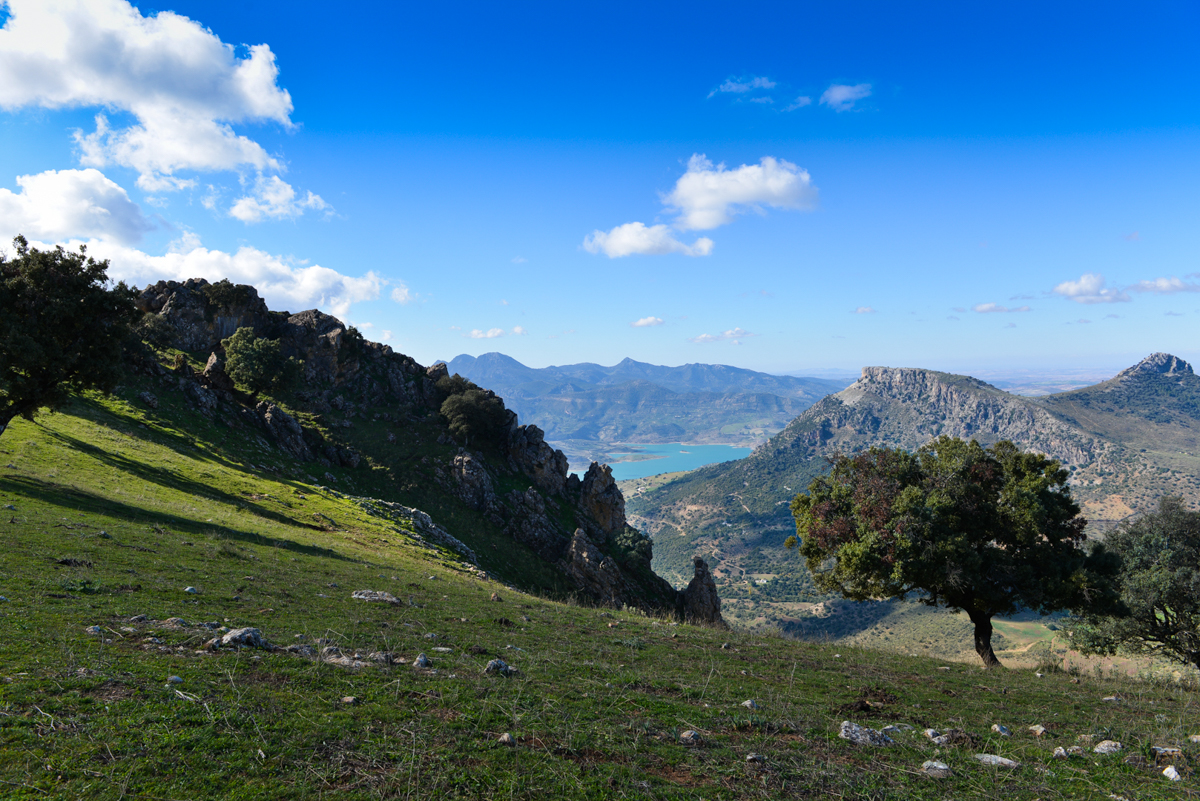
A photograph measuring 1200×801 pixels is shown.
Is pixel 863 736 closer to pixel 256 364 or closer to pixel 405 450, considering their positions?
pixel 405 450

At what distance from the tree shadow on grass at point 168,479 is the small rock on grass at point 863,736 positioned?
30.4 meters

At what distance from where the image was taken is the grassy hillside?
5477 millimetres

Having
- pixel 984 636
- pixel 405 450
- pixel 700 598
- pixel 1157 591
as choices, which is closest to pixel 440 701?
pixel 984 636

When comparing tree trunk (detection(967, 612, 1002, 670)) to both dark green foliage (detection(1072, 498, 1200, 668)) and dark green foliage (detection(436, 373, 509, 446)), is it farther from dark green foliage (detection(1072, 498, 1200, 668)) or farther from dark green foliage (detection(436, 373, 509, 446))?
→ dark green foliage (detection(436, 373, 509, 446))

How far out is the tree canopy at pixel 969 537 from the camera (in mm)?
20688

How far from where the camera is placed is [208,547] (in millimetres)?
18625

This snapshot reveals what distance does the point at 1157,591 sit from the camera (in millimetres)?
21125

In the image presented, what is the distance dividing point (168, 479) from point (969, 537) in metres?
43.2

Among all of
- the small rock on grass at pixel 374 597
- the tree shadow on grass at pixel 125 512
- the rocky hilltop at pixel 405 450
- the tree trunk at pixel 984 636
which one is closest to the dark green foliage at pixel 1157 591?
the tree trunk at pixel 984 636

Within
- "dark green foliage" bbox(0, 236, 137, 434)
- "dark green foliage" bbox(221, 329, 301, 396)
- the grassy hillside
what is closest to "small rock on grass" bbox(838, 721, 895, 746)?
the grassy hillside

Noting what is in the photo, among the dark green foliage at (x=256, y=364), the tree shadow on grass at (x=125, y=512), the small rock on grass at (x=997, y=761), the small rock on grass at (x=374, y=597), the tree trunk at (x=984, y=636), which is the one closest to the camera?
the small rock on grass at (x=997, y=761)

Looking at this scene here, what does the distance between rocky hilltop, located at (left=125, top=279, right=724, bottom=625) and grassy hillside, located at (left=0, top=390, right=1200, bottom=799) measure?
2528cm

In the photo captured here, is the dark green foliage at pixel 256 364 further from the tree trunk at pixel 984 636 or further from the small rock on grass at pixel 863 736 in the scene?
the tree trunk at pixel 984 636

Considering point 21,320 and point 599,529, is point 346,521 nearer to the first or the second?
point 21,320
